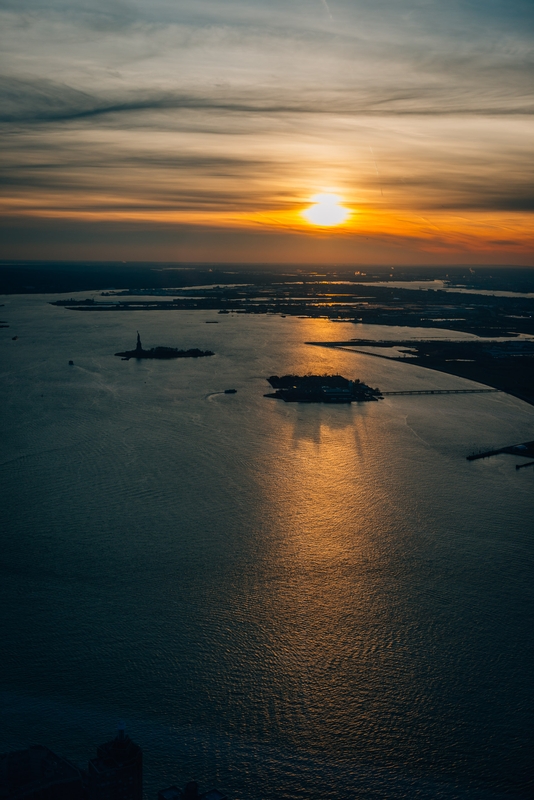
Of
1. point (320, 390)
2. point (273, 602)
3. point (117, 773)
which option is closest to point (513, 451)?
point (320, 390)

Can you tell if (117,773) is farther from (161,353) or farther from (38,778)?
(161,353)

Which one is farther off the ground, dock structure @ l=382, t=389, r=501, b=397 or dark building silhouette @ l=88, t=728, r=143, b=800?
dark building silhouette @ l=88, t=728, r=143, b=800

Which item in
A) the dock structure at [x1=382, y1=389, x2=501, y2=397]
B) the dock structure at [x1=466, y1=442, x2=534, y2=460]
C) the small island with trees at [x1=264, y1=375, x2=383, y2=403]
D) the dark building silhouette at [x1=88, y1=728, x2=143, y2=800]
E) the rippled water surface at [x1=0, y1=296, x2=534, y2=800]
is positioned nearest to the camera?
the dark building silhouette at [x1=88, y1=728, x2=143, y2=800]

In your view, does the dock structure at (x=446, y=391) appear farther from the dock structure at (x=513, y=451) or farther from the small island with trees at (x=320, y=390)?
the dock structure at (x=513, y=451)

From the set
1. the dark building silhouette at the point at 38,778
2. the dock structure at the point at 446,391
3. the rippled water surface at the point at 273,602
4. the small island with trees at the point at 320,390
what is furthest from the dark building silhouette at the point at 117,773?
the dock structure at the point at 446,391

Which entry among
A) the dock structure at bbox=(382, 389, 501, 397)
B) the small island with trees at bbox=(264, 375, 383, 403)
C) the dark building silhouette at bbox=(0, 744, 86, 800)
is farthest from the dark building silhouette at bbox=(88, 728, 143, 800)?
the dock structure at bbox=(382, 389, 501, 397)

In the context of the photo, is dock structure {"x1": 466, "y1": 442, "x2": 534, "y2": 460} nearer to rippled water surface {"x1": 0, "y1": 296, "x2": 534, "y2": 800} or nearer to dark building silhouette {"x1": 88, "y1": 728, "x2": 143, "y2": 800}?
rippled water surface {"x1": 0, "y1": 296, "x2": 534, "y2": 800}

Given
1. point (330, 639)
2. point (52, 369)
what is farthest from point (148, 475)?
point (52, 369)
